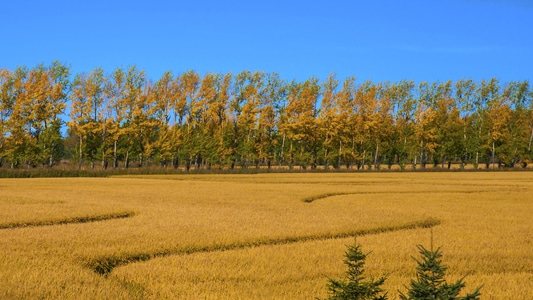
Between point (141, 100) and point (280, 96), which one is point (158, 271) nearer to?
point (141, 100)

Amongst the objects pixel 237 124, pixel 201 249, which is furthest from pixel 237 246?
pixel 237 124

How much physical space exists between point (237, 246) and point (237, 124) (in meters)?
59.8

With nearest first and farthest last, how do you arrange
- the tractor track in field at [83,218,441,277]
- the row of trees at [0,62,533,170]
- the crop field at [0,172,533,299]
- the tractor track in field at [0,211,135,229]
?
the crop field at [0,172,533,299], the tractor track in field at [83,218,441,277], the tractor track in field at [0,211,135,229], the row of trees at [0,62,533,170]

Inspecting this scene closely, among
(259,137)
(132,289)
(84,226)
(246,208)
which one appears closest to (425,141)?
(259,137)

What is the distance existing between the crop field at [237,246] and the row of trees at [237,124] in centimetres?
4177

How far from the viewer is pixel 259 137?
245 ft

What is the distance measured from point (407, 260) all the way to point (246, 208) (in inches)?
444

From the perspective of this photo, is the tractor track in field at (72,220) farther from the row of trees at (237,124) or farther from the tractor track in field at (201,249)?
the row of trees at (237,124)

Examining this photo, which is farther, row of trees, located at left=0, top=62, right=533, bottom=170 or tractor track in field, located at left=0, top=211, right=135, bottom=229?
row of trees, located at left=0, top=62, right=533, bottom=170

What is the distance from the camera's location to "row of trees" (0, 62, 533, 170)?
6412cm

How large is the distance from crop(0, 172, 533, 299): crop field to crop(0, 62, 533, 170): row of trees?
4177 cm

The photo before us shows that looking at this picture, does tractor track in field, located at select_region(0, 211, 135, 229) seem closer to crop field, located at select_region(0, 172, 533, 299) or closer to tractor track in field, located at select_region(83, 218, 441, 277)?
crop field, located at select_region(0, 172, 533, 299)

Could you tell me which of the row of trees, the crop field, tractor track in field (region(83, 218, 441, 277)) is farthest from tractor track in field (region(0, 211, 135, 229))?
the row of trees

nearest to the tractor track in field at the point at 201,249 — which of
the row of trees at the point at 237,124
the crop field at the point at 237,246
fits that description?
the crop field at the point at 237,246
